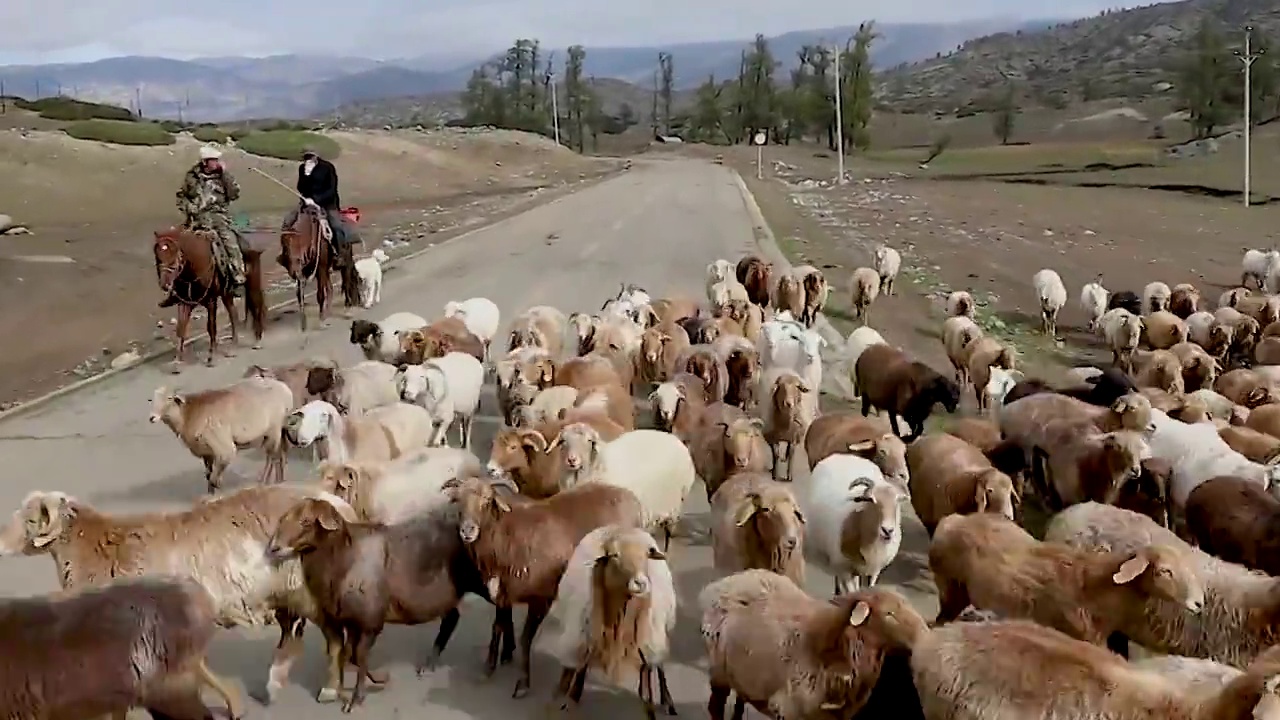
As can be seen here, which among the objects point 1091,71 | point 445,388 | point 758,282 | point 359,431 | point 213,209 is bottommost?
point 359,431

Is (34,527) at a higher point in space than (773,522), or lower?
higher

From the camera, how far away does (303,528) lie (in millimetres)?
6770

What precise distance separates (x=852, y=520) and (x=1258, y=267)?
18.4m

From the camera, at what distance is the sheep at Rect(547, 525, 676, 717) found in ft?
21.1

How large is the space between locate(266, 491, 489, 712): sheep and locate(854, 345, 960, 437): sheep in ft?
20.8

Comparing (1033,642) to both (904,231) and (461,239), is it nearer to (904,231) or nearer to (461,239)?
(461,239)

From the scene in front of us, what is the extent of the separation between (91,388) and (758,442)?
9.84 metres

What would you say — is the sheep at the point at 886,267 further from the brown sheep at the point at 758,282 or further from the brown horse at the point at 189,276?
the brown horse at the point at 189,276

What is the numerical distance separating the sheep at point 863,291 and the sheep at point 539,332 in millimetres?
6285

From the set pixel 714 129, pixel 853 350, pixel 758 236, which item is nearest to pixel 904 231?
pixel 758 236

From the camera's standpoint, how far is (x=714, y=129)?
125688 mm

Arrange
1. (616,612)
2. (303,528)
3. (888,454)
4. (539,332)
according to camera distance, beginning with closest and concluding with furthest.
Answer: (616,612)
(303,528)
(888,454)
(539,332)

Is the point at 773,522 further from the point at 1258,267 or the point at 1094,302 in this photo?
the point at 1258,267

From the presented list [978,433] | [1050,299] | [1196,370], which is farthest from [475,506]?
[1050,299]
